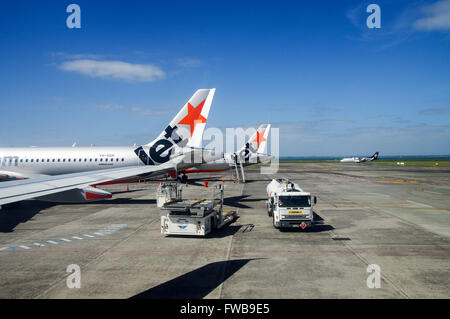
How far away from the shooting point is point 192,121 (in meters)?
30.2

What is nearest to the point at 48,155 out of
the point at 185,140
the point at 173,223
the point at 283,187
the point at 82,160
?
the point at 82,160

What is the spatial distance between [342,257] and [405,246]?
402 cm

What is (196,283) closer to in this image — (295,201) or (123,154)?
(295,201)

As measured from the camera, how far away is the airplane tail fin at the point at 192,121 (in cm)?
2912

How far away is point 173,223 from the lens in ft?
54.3

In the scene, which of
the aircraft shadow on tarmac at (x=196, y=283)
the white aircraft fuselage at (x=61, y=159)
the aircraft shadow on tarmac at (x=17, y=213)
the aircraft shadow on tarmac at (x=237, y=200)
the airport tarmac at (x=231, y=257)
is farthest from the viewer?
the white aircraft fuselage at (x=61, y=159)

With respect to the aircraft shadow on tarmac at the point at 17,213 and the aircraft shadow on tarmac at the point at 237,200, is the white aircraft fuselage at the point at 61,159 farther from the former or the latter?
the aircraft shadow on tarmac at the point at 237,200

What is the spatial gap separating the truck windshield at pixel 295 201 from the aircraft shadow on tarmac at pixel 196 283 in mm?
6178

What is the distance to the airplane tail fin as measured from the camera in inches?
1147

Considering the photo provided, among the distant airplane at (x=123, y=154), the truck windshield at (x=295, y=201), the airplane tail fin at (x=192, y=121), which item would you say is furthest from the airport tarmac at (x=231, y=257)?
the airplane tail fin at (x=192, y=121)

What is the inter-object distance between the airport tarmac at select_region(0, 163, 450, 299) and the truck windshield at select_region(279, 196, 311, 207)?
5.35 ft

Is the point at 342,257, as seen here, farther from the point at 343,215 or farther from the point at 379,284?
the point at 343,215

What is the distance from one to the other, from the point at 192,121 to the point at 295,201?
15698 millimetres

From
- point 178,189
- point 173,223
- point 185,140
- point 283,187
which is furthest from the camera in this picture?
point 185,140
